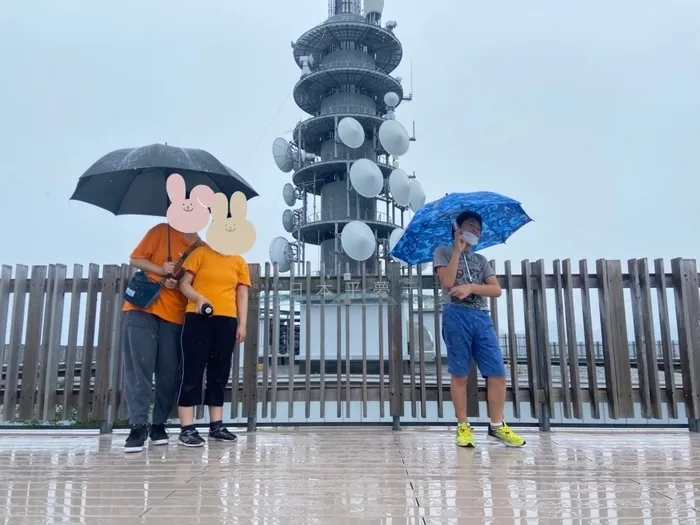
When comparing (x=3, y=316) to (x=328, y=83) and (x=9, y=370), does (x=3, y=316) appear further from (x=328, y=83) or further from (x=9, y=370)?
(x=328, y=83)

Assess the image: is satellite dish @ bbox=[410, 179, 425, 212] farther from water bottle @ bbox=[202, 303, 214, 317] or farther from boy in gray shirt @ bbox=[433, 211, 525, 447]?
water bottle @ bbox=[202, 303, 214, 317]

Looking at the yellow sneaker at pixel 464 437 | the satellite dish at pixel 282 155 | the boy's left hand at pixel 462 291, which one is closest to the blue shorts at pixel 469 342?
the boy's left hand at pixel 462 291

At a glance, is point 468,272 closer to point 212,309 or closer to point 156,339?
point 212,309

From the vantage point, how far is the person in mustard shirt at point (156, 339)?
149 inches

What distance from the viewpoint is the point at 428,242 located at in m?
4.54

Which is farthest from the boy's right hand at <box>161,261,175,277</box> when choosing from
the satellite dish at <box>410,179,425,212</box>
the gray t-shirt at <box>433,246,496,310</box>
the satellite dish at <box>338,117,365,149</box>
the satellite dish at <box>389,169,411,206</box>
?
the satellite dish at <box>410,179,425,212</box>

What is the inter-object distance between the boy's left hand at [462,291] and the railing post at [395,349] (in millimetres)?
995

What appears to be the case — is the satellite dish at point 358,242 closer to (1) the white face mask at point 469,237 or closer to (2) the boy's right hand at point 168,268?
(1) the white face mask at point 469,237

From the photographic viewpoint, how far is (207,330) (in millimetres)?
3807

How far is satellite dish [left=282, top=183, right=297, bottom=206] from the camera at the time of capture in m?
32.1

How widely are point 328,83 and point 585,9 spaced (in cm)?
1714

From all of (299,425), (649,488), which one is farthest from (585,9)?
(649,488)

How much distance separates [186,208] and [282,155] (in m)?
28.1

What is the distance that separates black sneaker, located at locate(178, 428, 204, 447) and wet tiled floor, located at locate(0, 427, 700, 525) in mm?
78
